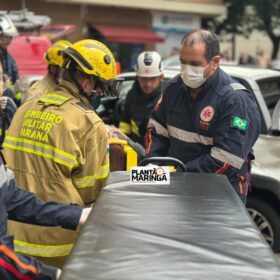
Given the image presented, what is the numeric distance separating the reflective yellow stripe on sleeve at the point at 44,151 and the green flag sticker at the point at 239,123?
105 centimetres

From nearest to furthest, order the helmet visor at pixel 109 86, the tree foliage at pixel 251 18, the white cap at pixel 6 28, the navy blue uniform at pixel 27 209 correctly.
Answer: the navy blue uniform at pixel 27 209
the helmet visor at pixel 109 86
the white cap at pixel 6 28
the tree foliage at pixel 251 18

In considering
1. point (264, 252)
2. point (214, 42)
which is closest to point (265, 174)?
point (214, 42)

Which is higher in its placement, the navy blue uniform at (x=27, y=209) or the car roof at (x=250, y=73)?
the navy blue uniform at (x=27, y=209)

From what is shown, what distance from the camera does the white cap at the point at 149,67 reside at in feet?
17.2

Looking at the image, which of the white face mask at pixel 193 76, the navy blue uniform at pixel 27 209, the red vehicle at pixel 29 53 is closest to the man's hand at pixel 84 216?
the navy blue uniform at pixel 27 209

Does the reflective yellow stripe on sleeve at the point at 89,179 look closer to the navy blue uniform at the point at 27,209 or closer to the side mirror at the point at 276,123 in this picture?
the navy blue uniform at the point at 27,209

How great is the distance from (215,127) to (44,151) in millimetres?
1125

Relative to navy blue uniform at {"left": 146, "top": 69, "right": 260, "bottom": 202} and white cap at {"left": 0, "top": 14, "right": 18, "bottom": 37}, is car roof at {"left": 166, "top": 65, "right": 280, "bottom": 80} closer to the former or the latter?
navy blue uniform at {"left": 146, "top": 69, "right": 260, "bottom": 202}

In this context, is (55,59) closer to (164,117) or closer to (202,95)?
(164,117)

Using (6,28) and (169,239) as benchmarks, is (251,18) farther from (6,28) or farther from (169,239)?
(169,239)

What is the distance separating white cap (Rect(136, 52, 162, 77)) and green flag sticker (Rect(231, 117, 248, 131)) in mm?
2166

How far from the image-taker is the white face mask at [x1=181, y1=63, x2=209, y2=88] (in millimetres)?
3305

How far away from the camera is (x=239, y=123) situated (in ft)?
10.4

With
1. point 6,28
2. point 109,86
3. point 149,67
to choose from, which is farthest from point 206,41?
point 6,28
